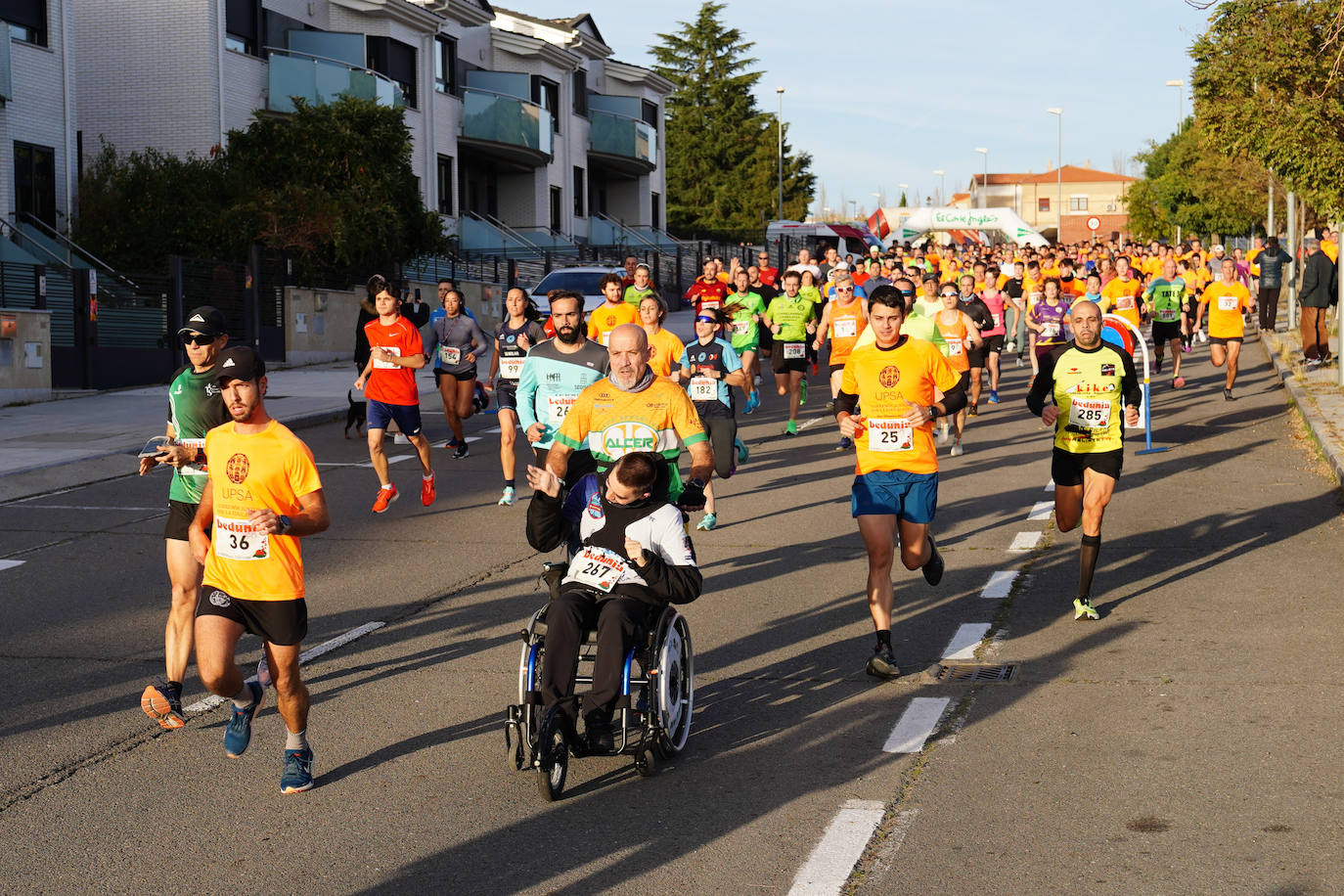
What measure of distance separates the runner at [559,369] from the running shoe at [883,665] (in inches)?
115

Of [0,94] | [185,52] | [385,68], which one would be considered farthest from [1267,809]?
[385,68]

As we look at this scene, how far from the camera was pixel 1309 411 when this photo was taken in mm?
17719

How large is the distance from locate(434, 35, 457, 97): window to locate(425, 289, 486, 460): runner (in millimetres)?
28693

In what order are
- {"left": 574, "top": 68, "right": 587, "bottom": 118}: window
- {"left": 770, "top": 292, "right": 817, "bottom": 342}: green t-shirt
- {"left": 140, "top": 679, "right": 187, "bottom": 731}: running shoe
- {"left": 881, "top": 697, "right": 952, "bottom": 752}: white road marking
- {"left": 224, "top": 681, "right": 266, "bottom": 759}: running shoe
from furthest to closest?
{"left": 574, "top": 68, "right": 587, "bottom": 118}: window
{"left": 770, "top": 292, "right": 817, "bottom": 342}: green t-shirt
{"left": 140, "top": 679, "right": 187, "bottom": 731}: running shoe
{"left": 881, "top": 697, "right": 952, "bottom": 752}: white road marking
{"left": 224, "top": 681, "right": 266, "bottom": 759}: running shoe

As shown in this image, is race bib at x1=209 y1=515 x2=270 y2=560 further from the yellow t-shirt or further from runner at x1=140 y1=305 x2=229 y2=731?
runner at x1=140 y1=305 x2=229 y2=731

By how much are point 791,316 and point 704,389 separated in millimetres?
6377

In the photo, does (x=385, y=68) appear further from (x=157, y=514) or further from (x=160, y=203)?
(x=157, y=514)

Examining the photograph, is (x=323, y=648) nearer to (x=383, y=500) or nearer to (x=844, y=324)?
(x=383, y=500)

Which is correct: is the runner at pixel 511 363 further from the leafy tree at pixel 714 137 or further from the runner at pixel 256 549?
the leafy tree at pixel 714 137

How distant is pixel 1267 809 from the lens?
5246 mm

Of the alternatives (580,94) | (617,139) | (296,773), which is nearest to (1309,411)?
(296,773)

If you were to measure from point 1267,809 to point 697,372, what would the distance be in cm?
822

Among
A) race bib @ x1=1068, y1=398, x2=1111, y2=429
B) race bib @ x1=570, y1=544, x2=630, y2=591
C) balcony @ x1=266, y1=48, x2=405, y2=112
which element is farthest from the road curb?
balcony @ x1=266, y1=48, x2=405, y2=112

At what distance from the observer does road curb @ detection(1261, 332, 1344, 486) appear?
13641 millimetres
